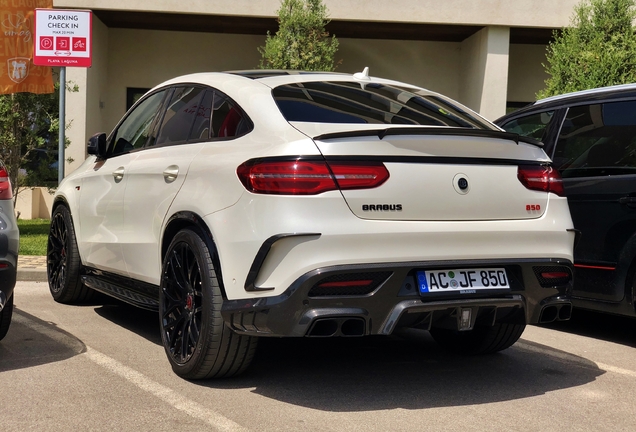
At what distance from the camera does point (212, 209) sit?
420 centimetres

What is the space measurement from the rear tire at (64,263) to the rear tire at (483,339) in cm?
297

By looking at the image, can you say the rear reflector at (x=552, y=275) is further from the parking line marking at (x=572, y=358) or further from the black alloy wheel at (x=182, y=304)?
the black alloy wheel at (x=182, y=304)

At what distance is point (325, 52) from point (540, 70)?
548 cm

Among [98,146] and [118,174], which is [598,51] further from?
[118,174]

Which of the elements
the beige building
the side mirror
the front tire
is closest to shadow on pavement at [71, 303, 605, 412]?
the front tire

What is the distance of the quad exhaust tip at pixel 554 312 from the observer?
14.1 feet

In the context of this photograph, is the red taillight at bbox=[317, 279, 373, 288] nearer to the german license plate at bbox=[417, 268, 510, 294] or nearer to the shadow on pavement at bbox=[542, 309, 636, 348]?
the german license plate at bbox=[417, 268, 510, 294]

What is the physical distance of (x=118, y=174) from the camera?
558 cm

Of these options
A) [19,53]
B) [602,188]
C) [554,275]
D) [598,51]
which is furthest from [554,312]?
[19,53]

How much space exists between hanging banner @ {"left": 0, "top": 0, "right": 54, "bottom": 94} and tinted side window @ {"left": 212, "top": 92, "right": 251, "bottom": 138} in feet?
30.9

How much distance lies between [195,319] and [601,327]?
148 inches

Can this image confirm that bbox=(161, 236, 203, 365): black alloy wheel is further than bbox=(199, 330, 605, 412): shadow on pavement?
Yes

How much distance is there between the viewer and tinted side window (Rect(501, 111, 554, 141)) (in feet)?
21.5

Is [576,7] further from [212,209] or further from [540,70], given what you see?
[212,209]
